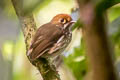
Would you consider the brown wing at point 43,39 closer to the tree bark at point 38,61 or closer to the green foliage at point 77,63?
the tree bark at point 38,61

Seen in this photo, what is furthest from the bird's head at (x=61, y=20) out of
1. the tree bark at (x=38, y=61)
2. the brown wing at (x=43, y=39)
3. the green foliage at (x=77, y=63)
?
the green foliage at (x=77, y=63)

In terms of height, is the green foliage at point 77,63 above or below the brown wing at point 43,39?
above

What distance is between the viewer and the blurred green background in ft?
2.23

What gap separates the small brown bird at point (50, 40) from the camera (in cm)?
228

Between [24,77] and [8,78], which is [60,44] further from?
[8,78]

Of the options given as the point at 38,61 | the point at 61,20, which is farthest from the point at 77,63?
the point at 61,20

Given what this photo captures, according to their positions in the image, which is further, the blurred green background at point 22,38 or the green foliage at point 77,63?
the green foliage at point 77,63

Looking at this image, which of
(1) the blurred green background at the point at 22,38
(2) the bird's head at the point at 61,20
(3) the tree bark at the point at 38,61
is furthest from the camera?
(2) the bird's head at the point at 61,20

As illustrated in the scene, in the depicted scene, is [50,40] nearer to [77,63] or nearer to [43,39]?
[43,39]

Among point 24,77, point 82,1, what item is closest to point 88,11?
point 82,1

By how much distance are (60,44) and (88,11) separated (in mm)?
2082

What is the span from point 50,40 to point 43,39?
57mm

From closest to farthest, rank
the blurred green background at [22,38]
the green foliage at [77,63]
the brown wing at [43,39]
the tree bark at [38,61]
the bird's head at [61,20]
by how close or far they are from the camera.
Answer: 1. the blurred green background at [22,38]
2. the green foliage at [77,63]
3. the tree bark at [38,61]
4. the brown wing at [43,39]
5. the bird's head at [61,20]

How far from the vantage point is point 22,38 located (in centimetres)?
237
